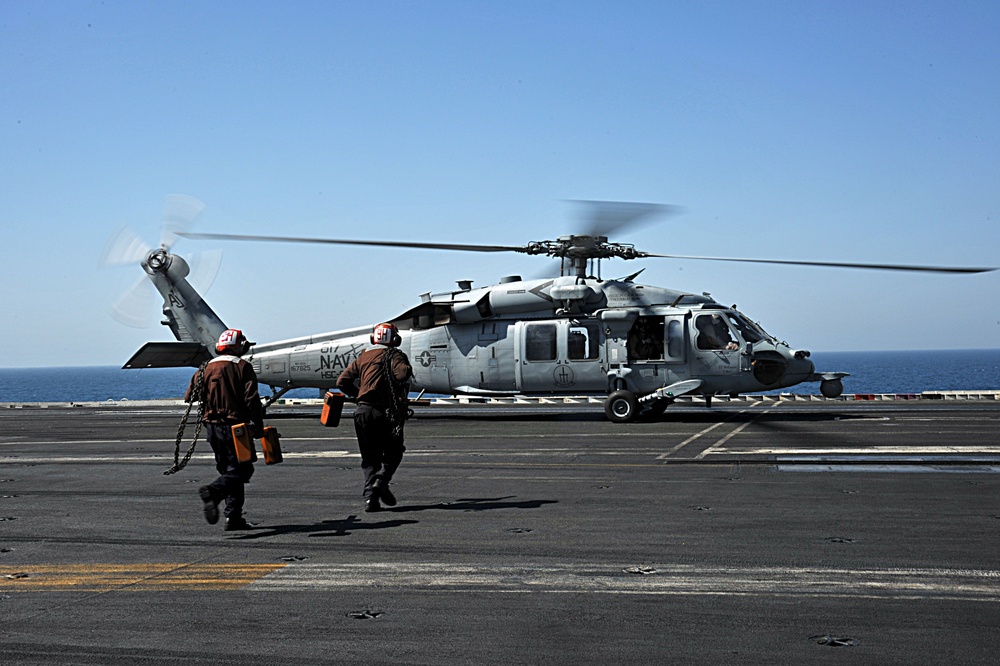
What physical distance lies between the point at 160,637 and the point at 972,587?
17.1 ft

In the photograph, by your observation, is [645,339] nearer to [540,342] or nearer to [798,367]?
[540,342]

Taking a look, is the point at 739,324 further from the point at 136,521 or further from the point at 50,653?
the point at 50,653

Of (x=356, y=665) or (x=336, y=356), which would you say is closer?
(x=356, y=665)

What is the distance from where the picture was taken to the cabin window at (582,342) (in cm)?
2394

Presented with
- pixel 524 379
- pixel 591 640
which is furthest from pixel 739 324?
pixel 591 640

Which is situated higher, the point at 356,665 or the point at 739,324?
the point at 739,324

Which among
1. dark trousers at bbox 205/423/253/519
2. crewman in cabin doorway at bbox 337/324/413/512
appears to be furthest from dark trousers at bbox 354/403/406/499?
dark trousers at bbox 205/423/253/519

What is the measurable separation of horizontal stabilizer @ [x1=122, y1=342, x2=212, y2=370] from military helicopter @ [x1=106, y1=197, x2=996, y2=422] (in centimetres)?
13

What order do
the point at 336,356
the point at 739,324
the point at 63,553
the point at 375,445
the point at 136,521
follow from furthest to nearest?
1. the point at 336,356
2. the point at 739,324
3. the point at 375,445
4. the point at 136,521
5. the point at 63,553

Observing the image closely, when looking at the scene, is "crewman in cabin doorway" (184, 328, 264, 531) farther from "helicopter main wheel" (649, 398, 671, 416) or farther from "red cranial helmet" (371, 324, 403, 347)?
"helicopter main wheel" (649, 398, 671, 416)

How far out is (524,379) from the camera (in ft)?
80.4

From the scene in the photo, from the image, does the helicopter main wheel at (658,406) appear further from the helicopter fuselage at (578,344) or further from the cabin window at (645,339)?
the cabin window at (645,339)

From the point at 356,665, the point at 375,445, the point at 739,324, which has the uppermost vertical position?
the point at 739,324

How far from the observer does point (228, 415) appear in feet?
30.0
